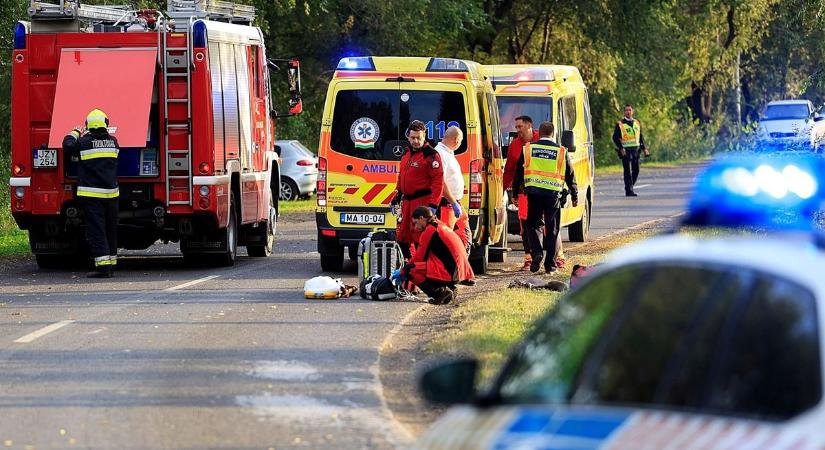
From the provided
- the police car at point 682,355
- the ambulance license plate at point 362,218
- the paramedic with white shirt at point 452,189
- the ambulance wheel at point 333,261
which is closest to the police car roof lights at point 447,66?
the paramedic with white shirt at point 452,189

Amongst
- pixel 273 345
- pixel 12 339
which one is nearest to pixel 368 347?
pixel 273 345

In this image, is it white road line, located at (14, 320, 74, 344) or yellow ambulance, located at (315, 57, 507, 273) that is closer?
white road line, located at (14, 320, 74, 344)

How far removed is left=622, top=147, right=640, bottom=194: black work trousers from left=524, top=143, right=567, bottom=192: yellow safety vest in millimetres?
16264

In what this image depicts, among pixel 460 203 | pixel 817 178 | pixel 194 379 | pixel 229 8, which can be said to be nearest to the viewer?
pixel 817 178

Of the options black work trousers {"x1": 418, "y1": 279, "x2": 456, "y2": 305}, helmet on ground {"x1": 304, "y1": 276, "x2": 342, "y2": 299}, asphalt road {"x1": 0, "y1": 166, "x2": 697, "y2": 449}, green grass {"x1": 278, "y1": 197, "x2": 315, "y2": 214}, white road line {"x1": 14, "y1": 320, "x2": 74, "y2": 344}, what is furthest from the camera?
green grass {"x1": 278, "y1": 197, "x2": 315, "y2": 214}

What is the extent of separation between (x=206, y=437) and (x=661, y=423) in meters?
4.76

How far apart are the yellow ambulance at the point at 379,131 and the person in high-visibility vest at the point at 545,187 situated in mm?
548

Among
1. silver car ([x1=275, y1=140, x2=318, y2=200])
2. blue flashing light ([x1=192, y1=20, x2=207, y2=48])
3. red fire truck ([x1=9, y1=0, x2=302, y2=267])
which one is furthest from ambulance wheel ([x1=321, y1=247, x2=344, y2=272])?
silver car ([x1=275, y1=140, x2=318, y2=200])

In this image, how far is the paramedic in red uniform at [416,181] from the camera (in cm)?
1535

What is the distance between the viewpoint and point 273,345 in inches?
458

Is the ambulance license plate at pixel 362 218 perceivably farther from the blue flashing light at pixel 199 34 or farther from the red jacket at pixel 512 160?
the blue flashing light at pixel 199 34

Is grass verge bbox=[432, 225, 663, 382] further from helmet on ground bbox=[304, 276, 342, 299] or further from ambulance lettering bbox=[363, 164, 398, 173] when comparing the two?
ambulance lettering bbox=[363, 164, 398, 173]

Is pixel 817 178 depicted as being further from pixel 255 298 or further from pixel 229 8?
pixel 229 8

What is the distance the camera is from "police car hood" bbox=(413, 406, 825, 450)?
11.3 ft
